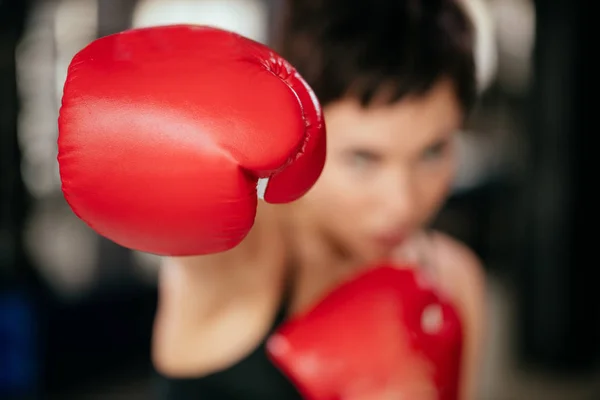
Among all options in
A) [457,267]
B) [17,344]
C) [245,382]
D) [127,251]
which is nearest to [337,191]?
[245,382]

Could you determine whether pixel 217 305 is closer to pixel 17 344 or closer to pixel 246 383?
pixel 246 383

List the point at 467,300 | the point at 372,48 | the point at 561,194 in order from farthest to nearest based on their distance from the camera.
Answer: the point at 561,194 → the point at 467,300 → the point at 372,48

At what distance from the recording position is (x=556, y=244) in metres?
2.88

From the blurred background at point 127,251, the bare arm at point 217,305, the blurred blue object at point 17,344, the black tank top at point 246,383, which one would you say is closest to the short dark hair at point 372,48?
the bare arm at point 217,305

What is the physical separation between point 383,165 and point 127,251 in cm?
223

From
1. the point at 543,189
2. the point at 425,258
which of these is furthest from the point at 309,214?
the point at 543,189

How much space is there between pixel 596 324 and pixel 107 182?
289 cm

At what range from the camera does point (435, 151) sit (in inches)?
31.4

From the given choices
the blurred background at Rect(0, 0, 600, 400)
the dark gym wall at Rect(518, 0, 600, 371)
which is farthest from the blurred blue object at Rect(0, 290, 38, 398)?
the dark gym wall at Rect(518, 0, 600, 371)

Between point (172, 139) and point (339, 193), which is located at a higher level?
point (172, 139)

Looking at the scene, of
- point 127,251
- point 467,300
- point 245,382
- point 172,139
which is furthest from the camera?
point 127,251

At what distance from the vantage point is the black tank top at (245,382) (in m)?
0.84

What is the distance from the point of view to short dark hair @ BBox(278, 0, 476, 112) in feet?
2.39

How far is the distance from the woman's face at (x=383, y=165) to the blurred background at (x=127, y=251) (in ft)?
5.24
